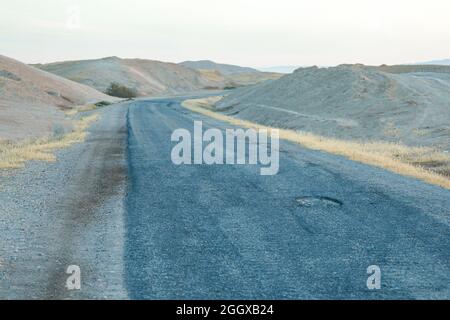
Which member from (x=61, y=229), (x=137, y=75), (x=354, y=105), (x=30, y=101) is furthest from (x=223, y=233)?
(x=137, y=75)

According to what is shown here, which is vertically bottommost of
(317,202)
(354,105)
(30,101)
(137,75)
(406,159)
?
(406,159)

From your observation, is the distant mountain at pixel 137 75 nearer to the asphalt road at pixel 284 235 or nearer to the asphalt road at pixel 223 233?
the asphalt road at pixel 223 233

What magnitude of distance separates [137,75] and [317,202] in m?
152

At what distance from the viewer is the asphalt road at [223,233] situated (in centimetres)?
613

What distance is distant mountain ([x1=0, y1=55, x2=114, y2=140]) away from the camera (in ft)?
105

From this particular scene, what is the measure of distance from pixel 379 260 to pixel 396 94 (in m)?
35.4

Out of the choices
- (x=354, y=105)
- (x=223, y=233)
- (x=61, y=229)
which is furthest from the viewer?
(x=354, y=105)

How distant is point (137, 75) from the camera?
157m

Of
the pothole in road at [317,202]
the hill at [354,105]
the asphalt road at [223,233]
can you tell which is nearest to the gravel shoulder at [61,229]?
the asphalt road at [223,233]

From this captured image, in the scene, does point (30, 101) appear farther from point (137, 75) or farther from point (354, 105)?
point (137, 75)

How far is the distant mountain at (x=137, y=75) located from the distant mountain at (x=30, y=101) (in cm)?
4146

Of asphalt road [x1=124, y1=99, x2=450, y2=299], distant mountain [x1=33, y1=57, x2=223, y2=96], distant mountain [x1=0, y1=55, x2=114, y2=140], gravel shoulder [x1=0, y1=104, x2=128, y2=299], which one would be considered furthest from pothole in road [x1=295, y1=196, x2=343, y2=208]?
distant mountain [x1=33, y1=57, x2=223, y2=96]
